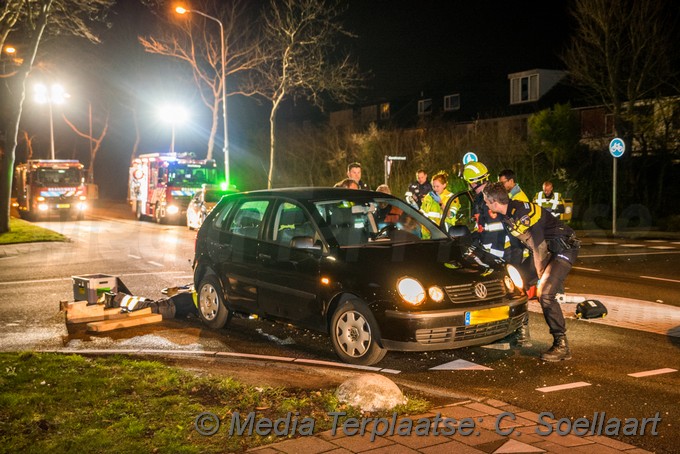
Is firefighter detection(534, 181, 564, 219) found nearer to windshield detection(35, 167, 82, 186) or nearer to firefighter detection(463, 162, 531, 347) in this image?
firefighter detection(463, 162, 531, 347)

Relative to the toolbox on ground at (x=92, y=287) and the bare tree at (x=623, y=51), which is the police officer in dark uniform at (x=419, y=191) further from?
the bare tree at (x=623, y=51)

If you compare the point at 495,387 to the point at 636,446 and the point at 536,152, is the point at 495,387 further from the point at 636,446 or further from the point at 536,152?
the point at 536,152

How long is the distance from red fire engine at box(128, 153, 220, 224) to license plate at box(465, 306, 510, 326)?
25029mm

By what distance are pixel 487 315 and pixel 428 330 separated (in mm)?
625

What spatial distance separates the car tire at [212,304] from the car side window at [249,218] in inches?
26.5

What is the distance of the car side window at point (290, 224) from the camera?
8182mm

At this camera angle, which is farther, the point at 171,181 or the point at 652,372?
the point at 171,181

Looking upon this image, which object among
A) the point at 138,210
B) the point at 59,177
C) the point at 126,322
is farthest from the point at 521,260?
the point at 59,177

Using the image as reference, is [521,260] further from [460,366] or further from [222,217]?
[222,217]

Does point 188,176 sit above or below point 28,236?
above

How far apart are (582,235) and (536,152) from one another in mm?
7454

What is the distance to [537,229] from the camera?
7.55m

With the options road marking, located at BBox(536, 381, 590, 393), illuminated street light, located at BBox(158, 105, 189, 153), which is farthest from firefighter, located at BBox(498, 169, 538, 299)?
illuminated street light, located at BBox(158, 105, 189, 153)

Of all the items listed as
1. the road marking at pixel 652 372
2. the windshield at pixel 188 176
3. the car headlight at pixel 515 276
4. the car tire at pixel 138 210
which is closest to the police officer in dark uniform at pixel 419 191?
the car headlight at pixel 515 276
